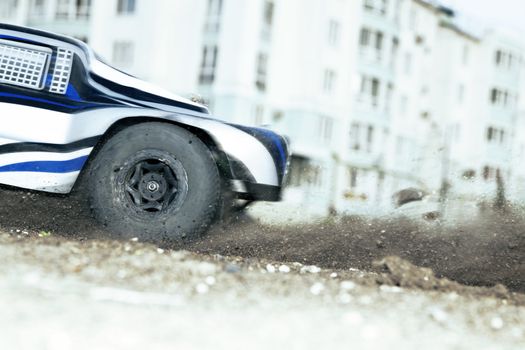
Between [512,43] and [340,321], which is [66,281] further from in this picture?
[512,43]

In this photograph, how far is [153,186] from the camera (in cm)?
539

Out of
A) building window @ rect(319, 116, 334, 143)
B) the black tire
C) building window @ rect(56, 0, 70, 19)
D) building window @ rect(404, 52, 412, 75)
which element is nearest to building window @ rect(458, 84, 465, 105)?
building window @ rect(404, 52, 412, 75)

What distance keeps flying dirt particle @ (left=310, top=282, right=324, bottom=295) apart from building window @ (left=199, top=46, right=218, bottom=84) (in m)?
31.2

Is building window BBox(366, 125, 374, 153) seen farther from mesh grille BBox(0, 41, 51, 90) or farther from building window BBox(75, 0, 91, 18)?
mesh grille BBox(0, 41, 51, 90)

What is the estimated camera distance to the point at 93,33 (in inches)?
1422

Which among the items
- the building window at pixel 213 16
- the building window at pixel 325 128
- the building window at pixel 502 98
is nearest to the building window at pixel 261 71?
the building window at pixel 213 16

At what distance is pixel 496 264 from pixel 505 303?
1.75 metres

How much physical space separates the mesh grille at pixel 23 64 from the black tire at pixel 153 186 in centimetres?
77

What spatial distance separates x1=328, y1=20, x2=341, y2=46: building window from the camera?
38531 mm

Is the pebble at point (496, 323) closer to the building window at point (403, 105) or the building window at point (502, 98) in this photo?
the building window at point (403, 105)

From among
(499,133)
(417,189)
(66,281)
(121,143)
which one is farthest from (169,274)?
(499,133)

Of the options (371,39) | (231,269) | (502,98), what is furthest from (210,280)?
(502,98)

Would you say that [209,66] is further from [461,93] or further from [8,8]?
[461,93]

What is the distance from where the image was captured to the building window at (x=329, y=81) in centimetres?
3833
